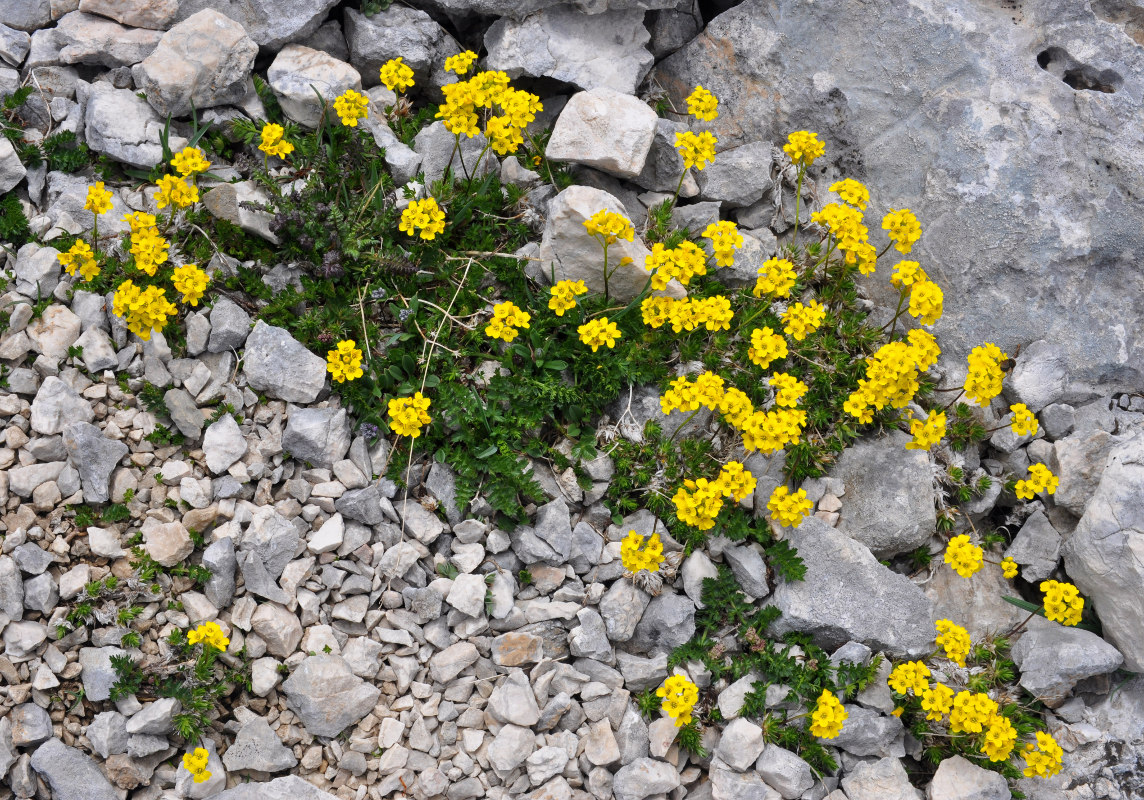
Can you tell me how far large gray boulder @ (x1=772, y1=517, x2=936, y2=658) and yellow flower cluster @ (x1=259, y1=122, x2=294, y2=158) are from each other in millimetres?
4297

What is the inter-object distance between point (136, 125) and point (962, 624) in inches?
261

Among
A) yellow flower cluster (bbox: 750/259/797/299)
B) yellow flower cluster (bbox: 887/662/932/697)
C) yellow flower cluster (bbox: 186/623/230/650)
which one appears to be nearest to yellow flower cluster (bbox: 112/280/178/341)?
yellow flower cluster (bbox: 186/623/230/650)

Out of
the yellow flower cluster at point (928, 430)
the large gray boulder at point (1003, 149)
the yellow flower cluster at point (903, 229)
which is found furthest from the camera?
the large gray boulder at point (1003, 149)

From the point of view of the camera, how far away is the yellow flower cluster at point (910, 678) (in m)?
4.99

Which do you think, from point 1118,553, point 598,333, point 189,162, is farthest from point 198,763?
point 1118,553

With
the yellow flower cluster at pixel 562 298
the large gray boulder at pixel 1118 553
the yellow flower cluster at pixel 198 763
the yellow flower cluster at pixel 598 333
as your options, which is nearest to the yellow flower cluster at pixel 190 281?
the yellow flower cluster at pixel 562 298

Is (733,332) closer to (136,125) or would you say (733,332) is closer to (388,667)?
(388,667)

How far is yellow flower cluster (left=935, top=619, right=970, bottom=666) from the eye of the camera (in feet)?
16.7

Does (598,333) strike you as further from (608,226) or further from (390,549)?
(390,549)

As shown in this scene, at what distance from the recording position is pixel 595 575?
5.44m

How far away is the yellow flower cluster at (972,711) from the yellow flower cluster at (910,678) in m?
0.20

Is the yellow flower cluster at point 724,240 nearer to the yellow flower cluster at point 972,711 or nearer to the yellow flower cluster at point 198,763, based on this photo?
the yellow flower cluster at point 972,711

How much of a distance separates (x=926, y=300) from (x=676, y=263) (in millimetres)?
1650

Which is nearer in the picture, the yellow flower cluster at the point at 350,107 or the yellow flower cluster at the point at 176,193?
the yellow flower cluster at the point at 176,193
